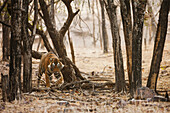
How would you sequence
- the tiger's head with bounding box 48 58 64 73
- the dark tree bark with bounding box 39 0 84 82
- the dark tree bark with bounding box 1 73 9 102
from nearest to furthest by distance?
the dark tree bark with bounding box 1 73 9 102
the tiger's head with bounding box 48 58 64 73
the dark tree bark with bounding box 39 0 84 82

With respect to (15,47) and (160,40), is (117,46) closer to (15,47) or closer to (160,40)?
(160,40)

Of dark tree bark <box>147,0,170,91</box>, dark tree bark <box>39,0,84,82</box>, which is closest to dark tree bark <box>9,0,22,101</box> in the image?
dark tree bark <box>39,0,84,82</box>

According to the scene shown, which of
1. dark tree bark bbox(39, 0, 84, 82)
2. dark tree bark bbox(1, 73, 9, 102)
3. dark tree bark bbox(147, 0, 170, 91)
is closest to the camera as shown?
dark tree bark bbox(1, 73, 9, 102)

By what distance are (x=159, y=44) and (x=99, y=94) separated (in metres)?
Answer: 1.56

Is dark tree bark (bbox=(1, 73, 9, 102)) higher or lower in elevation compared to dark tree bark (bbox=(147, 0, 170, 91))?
lower

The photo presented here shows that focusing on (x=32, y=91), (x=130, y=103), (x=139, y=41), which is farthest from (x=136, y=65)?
(x=32, y=91)

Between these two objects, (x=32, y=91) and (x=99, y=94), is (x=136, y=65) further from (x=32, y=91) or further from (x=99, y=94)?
(x=32, y=91)

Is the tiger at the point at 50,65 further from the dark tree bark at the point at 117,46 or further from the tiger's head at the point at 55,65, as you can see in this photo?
the dark tree bark at the point at 117,46

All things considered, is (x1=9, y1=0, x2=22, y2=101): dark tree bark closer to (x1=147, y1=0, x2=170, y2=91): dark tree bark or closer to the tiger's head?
the tiger's head

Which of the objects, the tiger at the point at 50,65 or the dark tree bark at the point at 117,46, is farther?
the tiger at the point at 50,65

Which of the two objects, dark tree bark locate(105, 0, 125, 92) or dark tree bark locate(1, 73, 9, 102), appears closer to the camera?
→ dark tree bark locate(1, 73, 9, 102)

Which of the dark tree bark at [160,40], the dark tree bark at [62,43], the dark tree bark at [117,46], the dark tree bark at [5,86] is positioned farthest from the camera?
the dark tree bark at [62,43]

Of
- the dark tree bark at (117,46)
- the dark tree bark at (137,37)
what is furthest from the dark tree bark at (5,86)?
the dark tree bark at (117,46)

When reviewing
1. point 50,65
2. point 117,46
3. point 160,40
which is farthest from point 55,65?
point 160,40
